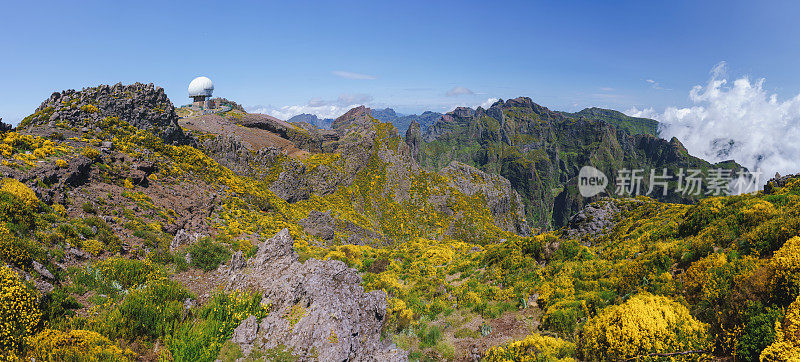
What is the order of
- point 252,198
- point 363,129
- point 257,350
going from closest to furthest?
point 257,350 < point 252,198 < point 363,129

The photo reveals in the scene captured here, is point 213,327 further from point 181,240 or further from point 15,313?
point 181,240

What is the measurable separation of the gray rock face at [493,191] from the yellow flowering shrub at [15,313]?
88.3 meters

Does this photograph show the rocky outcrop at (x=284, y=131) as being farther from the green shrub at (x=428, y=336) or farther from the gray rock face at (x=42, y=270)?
the green shrub at (x=428, y=336)

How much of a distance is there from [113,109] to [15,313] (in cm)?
4147

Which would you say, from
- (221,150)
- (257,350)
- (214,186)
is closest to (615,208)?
(257,350)

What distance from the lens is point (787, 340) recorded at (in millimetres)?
6480

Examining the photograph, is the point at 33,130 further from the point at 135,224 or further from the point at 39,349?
the point at 39,349

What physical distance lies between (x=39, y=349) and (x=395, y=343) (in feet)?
38.0

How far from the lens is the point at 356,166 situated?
74.2m

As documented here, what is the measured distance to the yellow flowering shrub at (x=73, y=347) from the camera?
7.00 m

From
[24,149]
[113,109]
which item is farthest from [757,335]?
[113,109]

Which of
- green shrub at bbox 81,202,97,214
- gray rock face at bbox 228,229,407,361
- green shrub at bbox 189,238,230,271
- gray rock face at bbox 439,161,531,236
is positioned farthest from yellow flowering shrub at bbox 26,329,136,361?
gray rock face at bbox 439,161,531,236

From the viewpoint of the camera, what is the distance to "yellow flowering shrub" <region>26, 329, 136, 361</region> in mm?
6996

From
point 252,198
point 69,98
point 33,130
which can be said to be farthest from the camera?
point 252,198
